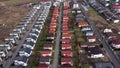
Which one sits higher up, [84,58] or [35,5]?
[35,5]

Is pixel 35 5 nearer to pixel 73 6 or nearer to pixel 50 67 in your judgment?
pixel 73 6

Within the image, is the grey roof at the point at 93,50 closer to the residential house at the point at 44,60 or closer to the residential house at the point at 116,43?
the residential house at the point at 116,43

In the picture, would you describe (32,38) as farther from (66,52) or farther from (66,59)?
(66,59)

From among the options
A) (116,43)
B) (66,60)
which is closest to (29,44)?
(66,60)

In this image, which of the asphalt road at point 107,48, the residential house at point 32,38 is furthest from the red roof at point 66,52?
the residential house at point 32,38

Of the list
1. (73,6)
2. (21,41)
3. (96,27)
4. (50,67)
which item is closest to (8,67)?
(50,67)

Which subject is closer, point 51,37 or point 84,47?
point 84,47

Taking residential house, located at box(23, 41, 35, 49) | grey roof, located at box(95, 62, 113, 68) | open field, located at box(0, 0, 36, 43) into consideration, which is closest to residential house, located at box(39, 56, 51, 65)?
residential house, located at box(23, 41, 35, 49)

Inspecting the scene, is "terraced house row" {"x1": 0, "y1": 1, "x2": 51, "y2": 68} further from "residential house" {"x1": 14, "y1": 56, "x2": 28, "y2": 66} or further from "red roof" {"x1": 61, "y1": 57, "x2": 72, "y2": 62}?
"red roof" {"x1": 61, "y1": 57, "x2": 72, "y2": 62}

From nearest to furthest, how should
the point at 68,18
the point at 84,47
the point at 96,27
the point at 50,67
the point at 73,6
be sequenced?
the point at 50,67, the point at 84,47, the point at 96,27, the point at 68,18, the point at 73,6
